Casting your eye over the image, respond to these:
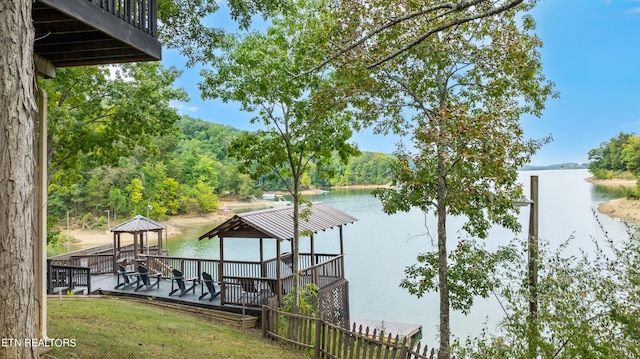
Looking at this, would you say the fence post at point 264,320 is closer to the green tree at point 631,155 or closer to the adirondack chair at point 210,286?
the adirondack chair at point 210,286

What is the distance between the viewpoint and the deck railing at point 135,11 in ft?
14.7

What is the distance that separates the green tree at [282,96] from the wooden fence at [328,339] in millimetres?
673

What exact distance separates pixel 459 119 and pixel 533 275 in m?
2.68

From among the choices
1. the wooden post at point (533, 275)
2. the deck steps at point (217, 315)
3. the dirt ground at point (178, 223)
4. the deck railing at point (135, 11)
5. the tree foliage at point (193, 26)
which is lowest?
the dirt ground at point (178, 223)

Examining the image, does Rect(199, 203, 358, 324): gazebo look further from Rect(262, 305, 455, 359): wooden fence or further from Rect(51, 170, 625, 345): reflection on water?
Rect(51, 170, 625, 345): reflection on water

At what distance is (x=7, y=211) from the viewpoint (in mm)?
3016

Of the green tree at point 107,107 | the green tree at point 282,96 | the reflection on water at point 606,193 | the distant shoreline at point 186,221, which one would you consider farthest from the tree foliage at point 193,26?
the distant shoreline at point 186,221

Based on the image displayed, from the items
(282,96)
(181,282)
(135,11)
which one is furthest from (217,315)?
(135,11)

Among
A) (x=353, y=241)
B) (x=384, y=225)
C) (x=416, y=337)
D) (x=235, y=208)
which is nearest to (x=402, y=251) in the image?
(x=353, y=241)

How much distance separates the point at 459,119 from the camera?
7.50 m

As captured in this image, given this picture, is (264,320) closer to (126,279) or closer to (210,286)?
(210,286)

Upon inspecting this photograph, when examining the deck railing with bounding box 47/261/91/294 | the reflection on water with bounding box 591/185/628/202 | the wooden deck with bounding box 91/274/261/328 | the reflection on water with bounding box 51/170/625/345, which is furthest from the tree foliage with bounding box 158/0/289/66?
the reflection on water with bounding box 591/185/628/202

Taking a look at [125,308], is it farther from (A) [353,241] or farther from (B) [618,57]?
(B) [618,57]

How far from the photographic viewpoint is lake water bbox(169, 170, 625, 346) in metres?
17.2
